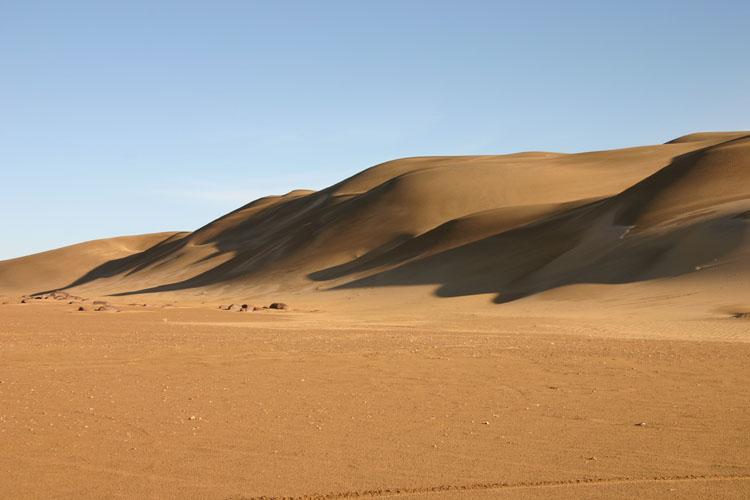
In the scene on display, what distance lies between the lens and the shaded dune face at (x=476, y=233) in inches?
1674

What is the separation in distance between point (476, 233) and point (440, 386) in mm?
48636

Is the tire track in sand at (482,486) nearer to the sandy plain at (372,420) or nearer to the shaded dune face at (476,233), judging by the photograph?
the sandy plain at (372,420)

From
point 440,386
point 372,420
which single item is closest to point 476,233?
point 440,386

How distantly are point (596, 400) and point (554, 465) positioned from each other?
377 cm

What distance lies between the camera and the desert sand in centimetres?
805

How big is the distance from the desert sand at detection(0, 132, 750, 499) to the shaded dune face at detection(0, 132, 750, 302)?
32 centimetres

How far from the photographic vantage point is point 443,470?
8.24 metres

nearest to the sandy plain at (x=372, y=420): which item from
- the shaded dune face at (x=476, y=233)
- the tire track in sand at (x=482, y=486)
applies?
the tire track in sand at (x=482, y=486)

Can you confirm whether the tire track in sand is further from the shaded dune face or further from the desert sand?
the shaded dune face

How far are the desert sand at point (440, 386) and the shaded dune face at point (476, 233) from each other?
32 centimetres

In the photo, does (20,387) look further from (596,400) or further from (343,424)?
(596,400)

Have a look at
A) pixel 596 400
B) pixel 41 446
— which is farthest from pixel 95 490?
pixel 596 400

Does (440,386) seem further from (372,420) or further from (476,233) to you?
(476,233)

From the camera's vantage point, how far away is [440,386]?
43.1ft
